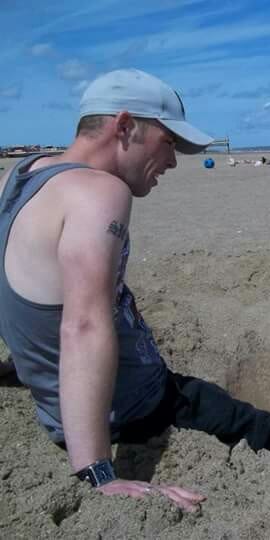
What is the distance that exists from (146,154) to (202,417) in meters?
1.05

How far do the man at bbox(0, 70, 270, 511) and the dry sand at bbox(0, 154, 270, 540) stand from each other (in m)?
0.09

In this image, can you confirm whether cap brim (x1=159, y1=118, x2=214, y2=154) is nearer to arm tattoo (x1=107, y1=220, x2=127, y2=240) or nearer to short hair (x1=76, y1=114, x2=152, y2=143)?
short hair (x1=76, y1=114, x2=152, y2=143)

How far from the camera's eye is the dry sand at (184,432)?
1.98 meters

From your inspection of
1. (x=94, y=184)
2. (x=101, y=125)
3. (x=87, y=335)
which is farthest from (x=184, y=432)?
(x=101, y=125)

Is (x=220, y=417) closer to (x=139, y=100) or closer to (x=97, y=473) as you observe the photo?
(x=97, y=473)

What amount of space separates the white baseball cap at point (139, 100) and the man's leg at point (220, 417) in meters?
0.97

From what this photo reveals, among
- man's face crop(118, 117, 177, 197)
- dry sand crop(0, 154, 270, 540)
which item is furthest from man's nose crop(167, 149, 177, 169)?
dry sand crop(0, 154, 270, 540)

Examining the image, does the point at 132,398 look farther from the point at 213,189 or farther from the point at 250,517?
the point at 213,189

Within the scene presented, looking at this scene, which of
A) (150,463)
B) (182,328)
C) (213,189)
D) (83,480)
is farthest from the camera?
(213,189)

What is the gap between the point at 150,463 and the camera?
255 centimetres

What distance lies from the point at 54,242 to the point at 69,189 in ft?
0.54

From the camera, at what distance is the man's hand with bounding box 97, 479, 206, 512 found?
204cm

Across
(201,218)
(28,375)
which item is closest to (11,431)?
(28,375)

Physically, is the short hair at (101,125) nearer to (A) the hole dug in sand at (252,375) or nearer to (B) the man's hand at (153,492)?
(B) the man's hand at (153,492)
